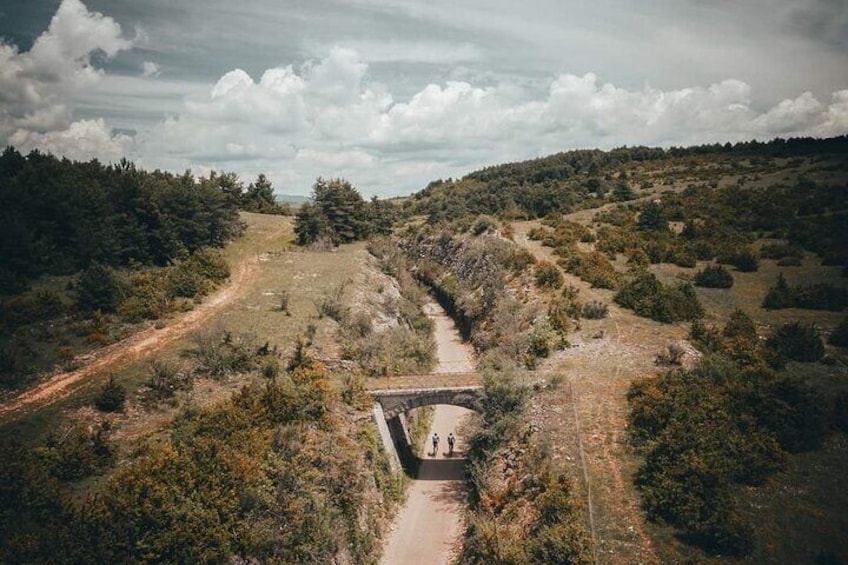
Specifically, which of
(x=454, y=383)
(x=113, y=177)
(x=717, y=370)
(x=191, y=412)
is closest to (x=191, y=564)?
(x=191, y=412)

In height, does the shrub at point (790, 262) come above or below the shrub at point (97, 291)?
below

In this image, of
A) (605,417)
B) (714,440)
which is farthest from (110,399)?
(714,440)

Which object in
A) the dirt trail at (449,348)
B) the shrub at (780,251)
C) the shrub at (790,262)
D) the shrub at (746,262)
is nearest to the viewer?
the shrub at (790,262)

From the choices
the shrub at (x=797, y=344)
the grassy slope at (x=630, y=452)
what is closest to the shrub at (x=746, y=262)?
the grassy slope at (x=630, y=452)

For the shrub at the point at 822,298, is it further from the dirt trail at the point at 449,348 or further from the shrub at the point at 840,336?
the dirt trail at the point at 449,348

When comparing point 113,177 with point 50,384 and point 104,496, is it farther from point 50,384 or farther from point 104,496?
point 104,496

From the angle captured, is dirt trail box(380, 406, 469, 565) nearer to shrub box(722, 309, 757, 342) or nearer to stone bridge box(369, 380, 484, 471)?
stone bridge box(369, 380, 484, 471)

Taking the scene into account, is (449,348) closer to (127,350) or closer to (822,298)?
(127,350)
